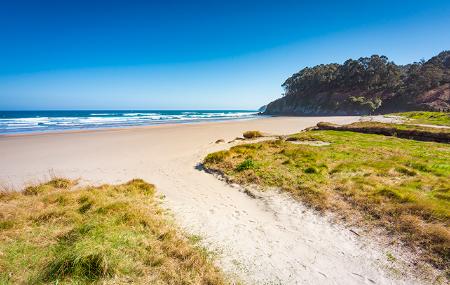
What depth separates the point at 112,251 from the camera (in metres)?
4.99

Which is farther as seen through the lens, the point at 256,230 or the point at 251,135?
the point at 251,135

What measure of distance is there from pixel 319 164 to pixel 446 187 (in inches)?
177

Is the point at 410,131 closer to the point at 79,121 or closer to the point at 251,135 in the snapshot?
the point at 251,135

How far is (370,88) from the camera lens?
296 feet

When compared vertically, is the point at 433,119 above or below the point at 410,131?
above

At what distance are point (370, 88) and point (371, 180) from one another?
94.3 meters

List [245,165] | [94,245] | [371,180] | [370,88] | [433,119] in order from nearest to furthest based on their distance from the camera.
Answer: [94,245]
[371,180]
[245,165]
[433,119]
[370,88]


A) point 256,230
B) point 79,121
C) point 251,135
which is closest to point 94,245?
point 256,230

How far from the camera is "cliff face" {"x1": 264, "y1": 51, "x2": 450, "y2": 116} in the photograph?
72.1m

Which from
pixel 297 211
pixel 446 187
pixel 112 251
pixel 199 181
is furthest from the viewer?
pixel 199 181

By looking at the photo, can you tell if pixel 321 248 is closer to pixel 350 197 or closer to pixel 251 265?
pixel 251 265

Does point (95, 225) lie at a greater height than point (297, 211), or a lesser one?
greater

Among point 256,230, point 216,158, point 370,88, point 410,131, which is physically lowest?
point 256,230

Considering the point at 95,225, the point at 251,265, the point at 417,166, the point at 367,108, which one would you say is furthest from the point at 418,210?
the point at 367,108
